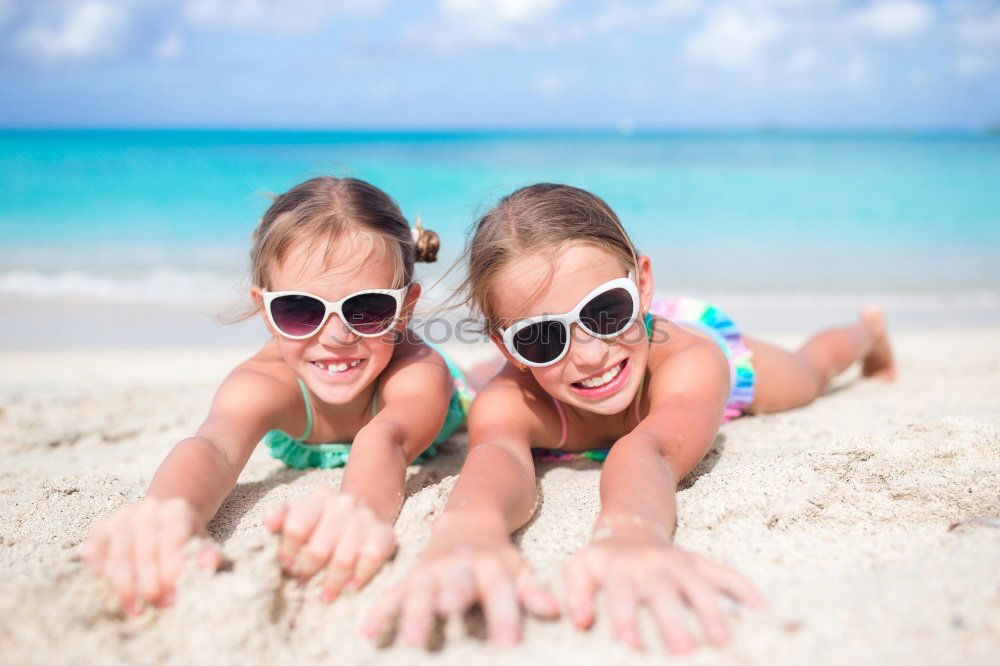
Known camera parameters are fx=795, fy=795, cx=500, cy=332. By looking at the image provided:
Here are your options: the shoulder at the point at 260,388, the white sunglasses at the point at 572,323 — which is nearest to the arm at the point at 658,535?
the white sunglasses at the point at 572,323

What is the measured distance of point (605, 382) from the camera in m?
2.86

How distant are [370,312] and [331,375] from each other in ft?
0.99

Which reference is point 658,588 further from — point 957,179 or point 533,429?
point 957,179

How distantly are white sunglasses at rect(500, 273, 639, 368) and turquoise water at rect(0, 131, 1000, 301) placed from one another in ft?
2.44

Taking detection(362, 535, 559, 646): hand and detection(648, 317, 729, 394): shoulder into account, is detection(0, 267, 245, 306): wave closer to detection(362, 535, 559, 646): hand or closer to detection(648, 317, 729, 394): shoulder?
detection(648, 317, 729, 394): shoulder

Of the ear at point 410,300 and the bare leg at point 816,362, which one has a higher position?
the ear at point 410,300

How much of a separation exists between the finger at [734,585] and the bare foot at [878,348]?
3559mm

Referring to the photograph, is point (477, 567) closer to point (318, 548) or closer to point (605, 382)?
point (318, 548)

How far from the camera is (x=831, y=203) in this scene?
49.0 ft

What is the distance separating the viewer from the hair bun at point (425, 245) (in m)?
3.35

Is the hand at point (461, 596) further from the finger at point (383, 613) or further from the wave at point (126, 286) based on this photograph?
the wave at point (126, 286)

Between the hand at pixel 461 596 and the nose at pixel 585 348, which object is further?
the nose at pixel 585 348

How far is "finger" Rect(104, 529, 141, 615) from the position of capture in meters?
1.84

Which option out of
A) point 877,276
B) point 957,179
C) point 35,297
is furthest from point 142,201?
point 957,179
